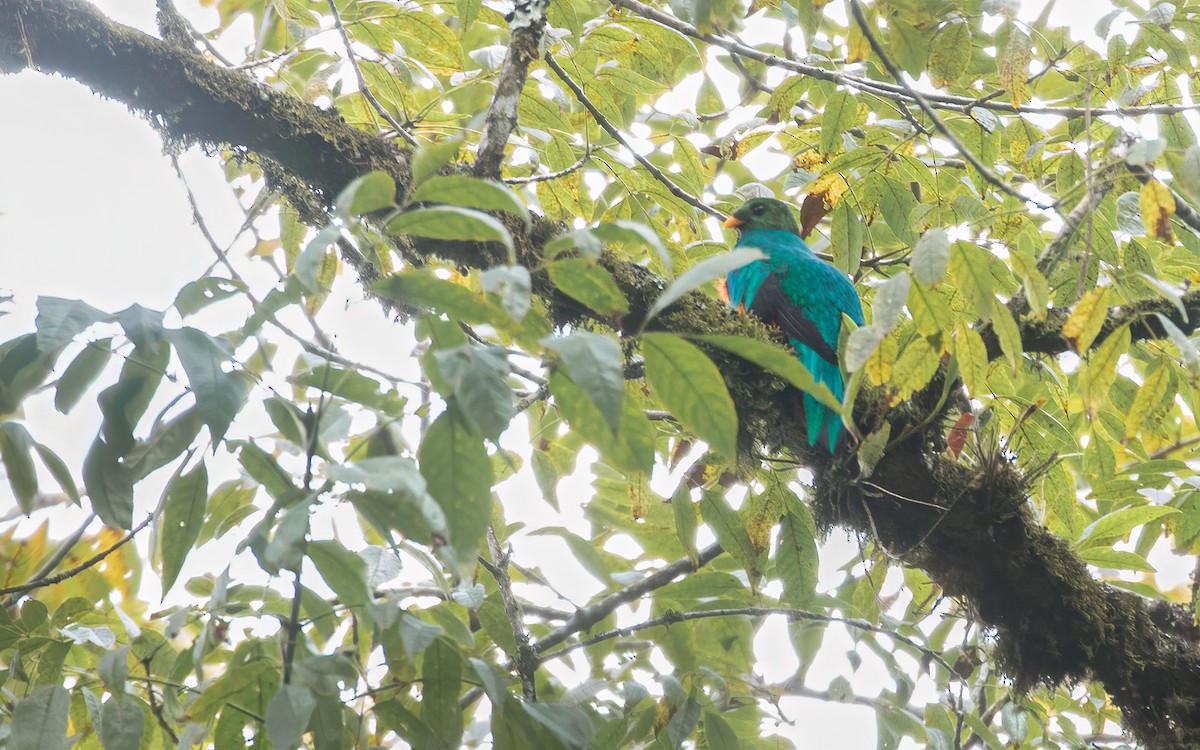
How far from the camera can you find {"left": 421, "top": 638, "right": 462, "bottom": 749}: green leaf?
1.54m

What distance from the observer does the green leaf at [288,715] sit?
1173mm

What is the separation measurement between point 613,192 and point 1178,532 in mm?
2053

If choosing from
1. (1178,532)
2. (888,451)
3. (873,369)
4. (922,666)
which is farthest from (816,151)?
(922,666)

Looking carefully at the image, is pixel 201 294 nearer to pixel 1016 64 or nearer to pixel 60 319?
pixel 60 319

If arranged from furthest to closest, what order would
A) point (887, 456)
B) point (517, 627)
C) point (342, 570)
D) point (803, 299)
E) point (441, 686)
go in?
1. point (803, 299)
2. point (887, 456)
3. point (517, 627)
4. point (441, 686)
5. point (342, 570)

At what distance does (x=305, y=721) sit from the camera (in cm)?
120

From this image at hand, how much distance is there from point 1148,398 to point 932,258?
2.74 ft

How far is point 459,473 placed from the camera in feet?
3.69

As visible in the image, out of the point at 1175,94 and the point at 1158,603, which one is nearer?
the point at 1158,603

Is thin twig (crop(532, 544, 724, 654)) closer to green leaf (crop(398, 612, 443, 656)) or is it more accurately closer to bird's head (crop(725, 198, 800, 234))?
green leaf (crop(398, 612, 443, 656))

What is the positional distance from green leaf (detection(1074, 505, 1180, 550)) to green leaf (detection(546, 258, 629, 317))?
175 cm

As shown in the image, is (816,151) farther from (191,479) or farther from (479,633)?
(191,479)

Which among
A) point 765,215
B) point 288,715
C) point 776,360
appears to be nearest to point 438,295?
point 776,360

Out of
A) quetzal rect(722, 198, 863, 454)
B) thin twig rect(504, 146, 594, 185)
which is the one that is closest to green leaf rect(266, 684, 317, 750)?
thin twig rect(504, 146, 594, 185)
